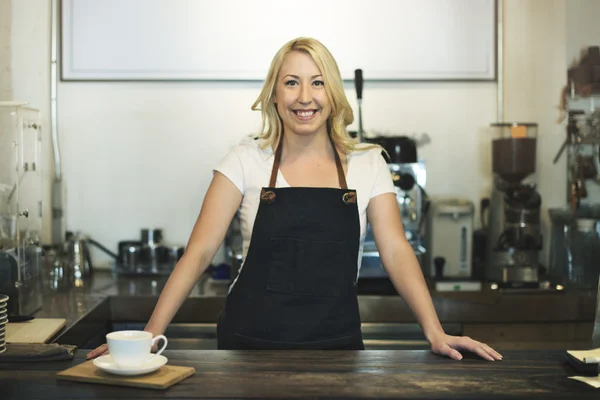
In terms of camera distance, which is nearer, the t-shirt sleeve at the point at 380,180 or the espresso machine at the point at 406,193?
the t-shirt sleeve at the point at 380,180

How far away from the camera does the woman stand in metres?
2.27

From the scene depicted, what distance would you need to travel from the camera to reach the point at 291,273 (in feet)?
7.55

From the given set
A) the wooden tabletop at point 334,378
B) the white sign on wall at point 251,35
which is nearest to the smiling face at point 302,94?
the wooden tabletop at point 334,378

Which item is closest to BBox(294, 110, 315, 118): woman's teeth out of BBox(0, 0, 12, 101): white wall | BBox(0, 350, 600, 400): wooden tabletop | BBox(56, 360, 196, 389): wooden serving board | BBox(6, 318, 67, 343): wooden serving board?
BBox(0, 350, 600, 400): wooden tabletop

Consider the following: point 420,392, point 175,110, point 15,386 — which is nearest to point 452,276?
point 175,110

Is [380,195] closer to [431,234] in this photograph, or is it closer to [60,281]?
[431,234]

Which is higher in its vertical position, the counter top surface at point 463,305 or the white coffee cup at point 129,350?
the white coffee cup at point 129,350

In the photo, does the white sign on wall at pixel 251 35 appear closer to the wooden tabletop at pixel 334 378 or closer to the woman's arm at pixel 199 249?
the woman's arm at pixel 199 249

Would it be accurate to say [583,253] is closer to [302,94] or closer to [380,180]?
[380,180]

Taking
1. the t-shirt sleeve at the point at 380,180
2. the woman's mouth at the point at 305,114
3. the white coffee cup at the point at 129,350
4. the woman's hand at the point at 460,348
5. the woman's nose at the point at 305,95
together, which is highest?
the woman's nose at the point at 305,95

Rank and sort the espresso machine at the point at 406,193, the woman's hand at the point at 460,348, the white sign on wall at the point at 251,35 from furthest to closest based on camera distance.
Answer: the white sign on wall at the point at 251,35
the espresso machine at the point at 406,193
the woman's hand at the point at 460,348

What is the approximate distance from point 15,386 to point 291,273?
91 centimetres

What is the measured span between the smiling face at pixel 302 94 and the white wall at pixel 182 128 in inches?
58.4

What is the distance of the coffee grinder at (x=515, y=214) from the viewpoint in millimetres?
3488
